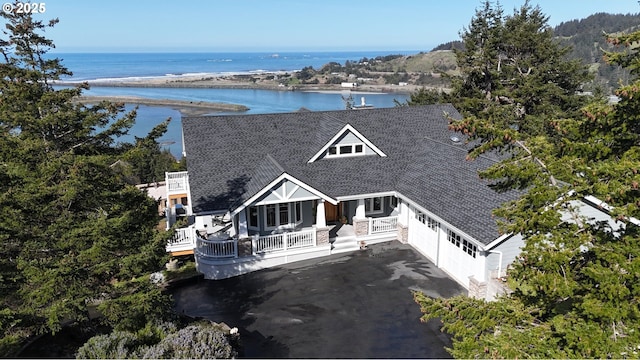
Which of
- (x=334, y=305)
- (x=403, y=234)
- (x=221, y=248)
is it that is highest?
(x=221, y=248)

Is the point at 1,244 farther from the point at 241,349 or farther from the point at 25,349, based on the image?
the point at 241,349

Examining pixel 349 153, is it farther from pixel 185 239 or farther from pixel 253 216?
pixel 185 239

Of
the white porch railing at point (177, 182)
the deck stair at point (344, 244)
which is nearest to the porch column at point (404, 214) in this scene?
the deck stair at point (344, 244)

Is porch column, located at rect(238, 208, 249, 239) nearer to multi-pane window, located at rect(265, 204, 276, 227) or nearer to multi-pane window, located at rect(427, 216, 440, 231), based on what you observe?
multi-pane window, located at rect(265, 204, 276, 227)

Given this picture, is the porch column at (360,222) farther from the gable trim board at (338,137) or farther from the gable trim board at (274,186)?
the gable trim board at (338,137)

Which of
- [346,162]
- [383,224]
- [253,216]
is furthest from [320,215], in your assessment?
[346,162]

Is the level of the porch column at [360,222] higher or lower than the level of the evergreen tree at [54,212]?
lower
